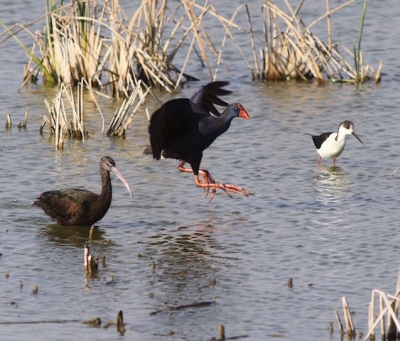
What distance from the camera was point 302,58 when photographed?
15969 mm

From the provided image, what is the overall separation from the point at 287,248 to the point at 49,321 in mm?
2595

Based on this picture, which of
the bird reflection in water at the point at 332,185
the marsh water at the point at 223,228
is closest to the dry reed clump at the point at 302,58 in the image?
the marsh water at the point at 223,228

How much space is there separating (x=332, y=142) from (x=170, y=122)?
2.33 meters

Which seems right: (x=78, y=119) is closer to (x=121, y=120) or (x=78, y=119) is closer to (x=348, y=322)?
(x=121, y=120)

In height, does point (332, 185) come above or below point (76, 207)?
below

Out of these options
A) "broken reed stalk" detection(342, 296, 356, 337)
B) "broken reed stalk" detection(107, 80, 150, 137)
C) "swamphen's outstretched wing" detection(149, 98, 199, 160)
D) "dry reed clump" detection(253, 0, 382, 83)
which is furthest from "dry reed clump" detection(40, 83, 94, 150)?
"broken reed stalk" detection(342, 296, 356, 337)

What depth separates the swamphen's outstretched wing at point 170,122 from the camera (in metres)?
10.2

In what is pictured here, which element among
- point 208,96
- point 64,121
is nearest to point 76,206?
point 208,96

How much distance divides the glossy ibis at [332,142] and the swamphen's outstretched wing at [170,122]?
1.95 metres

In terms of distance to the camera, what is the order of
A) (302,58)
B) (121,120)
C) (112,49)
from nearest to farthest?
(121,120) < (112,49) < (302,58)

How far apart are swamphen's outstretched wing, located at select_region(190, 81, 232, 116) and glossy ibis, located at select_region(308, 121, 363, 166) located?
146 centimetres

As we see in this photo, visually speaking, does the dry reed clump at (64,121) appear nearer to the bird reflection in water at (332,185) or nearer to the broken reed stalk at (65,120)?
the broken reed stalk at (65,120)

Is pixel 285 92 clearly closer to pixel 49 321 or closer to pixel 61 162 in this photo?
pixel 61 162

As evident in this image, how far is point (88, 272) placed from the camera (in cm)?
856
